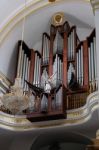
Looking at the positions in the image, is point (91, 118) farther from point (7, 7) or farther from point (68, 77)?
point (7, 7)

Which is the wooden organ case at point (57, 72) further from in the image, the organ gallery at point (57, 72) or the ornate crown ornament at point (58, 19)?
the ornate crown ornament at point (58, 19)

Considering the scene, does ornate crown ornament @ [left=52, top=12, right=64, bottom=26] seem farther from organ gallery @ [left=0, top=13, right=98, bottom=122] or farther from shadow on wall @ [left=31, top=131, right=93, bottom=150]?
shadow on wall @ [left=31, top=131, right=93, bottom=150]

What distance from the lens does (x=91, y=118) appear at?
29.0 ft

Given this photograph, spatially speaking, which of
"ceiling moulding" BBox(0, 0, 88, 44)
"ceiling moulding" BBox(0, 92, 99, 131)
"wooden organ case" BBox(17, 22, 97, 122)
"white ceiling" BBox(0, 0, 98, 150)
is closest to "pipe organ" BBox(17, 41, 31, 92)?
"wooden organ case" BBox(17, 22, 97, 122)

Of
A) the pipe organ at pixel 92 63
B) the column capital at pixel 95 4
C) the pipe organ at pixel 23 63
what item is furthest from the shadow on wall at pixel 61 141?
the column capital at pixel 95 4

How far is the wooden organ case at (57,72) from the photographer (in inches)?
374

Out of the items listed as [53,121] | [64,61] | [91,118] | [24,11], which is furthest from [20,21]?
[91,118]

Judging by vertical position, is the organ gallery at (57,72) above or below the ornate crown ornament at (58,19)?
below

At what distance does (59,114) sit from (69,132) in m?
1.39

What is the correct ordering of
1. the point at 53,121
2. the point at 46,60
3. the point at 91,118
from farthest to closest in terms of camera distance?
the point at 46,60 → the point at 53,121 → the point at 91,118

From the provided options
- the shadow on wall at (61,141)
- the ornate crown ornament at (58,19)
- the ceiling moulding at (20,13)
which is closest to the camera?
the shadow on wall at (61,141)

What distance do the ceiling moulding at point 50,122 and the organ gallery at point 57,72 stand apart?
28cm

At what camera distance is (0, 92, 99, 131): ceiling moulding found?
8.84 meters

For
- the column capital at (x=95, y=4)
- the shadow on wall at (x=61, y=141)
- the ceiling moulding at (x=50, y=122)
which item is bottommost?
the shadow on wall at (x=61, y=141)
